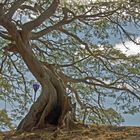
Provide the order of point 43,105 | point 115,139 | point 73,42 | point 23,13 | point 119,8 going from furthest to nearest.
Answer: point 73,42 < point 23,13 < point 119,8 < point 43,105 < point 115,139

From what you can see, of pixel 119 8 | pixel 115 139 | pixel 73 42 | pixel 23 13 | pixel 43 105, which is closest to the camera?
pixel 115 139

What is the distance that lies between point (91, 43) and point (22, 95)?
2.67 metres

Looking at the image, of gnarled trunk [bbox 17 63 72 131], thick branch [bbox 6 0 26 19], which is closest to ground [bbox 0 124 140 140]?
gnarled trunk [bbox 17 63 72 131]

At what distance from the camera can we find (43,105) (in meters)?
9.52

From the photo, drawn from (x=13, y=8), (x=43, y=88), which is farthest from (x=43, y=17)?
(x=43, y=88)

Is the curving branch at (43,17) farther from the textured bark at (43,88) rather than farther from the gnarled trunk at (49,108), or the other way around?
the gnarled trunk at (49,108)

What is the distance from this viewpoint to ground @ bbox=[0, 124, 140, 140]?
7.64 metres

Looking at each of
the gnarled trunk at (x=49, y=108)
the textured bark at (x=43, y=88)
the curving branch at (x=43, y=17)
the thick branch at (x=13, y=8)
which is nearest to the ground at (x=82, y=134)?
the gnarled trunk at (x=49, y=108)

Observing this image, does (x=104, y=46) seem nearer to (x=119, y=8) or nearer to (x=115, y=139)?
Answer: (x=119, y=8)

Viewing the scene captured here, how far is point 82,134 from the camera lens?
8.14m

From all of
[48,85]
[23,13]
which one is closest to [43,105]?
[48,85]

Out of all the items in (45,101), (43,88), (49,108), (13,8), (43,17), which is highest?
(13,8)

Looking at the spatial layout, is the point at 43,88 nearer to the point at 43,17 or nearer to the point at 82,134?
the point at 43,17

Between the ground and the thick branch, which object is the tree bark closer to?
the thick branch
